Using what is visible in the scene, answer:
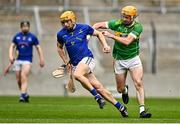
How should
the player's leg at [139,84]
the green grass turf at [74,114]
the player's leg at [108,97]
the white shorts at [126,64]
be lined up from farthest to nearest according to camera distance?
the white shorts at [126,64] < the player's leg at [139,84] < the player's leg at [108,97] < the green grass turf at [74,114]

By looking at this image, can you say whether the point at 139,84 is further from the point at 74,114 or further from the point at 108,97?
the point at 74,114

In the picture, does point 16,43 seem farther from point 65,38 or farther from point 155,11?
point 155,11

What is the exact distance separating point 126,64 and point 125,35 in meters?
0.81

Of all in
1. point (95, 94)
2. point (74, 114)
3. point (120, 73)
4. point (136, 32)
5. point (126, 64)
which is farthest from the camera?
point (120, 73)

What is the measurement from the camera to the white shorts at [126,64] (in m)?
22.7

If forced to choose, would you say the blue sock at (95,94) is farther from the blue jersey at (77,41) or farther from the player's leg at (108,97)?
the blue jersey at (77,41)

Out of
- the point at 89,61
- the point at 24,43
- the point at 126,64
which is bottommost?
the point at 24,43

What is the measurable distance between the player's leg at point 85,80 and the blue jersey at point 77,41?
1.04ft

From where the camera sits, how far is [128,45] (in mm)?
22500

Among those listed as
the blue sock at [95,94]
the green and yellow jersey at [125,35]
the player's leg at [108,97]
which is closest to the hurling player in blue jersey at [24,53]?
the green and yellow jersey at [125,35]

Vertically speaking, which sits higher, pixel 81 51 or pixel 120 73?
pixel 81 51

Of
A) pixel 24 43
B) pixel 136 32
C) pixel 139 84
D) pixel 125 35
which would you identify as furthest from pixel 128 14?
pixel 24 43

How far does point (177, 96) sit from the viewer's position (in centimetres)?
3644

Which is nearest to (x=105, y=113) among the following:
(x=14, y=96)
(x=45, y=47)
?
(x=14, y=96)
